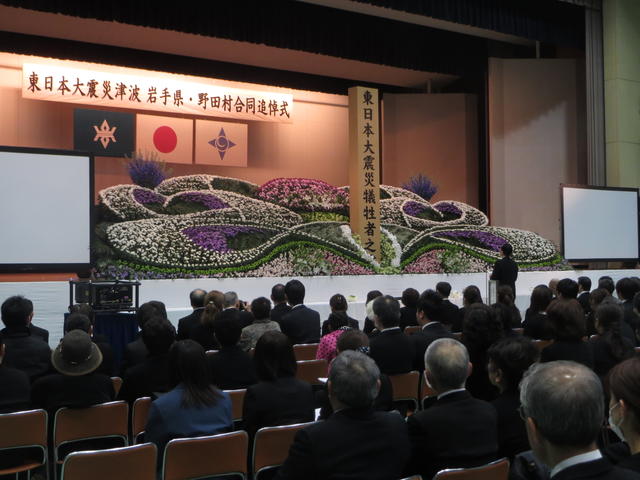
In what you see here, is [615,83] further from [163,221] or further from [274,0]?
[163,221]

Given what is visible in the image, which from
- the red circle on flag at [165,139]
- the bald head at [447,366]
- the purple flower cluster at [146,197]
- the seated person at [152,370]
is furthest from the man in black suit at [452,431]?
the red circle on flag at [165,139]

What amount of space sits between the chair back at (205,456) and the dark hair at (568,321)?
81.2 inches

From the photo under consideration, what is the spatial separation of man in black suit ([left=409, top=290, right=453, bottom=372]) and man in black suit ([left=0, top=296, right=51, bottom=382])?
7.41ft

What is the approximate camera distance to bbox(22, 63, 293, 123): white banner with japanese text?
1349 centimetres

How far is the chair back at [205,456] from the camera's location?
2641 mm

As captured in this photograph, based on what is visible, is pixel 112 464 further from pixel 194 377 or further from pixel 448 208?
pixel 448 208

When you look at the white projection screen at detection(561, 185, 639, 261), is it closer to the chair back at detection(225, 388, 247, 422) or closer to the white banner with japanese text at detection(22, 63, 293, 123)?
the white banner with japanese text at detection(22, 63, 293, 123)

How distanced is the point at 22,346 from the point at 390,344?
219 centimetres

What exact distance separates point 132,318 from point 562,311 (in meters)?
3.83

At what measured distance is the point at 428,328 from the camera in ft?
15.0

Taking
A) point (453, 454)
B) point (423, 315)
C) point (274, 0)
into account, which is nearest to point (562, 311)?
point (423, 315)

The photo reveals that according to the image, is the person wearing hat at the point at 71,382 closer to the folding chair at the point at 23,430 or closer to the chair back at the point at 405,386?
the folding chair at the point at 23,430

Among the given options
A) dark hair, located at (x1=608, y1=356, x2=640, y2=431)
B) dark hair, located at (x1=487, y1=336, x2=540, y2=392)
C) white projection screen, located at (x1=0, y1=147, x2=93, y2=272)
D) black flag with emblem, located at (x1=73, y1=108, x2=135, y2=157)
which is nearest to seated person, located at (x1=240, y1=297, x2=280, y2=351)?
dark hair, located at (x1=487, y1=336, x2=540, y2=392)

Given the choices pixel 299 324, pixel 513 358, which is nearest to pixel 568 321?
pixel 513 358
